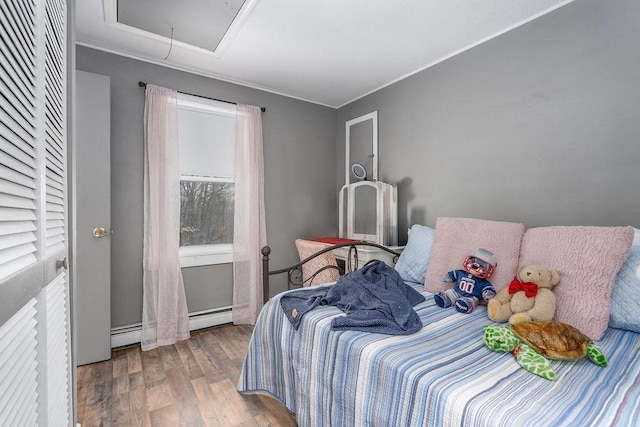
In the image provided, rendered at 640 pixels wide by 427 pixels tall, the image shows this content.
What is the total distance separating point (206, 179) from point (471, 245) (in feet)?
7.56

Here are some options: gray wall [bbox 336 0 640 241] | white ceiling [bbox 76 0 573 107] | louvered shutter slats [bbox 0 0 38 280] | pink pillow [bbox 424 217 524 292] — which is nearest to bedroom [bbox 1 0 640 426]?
gray wall [bbox 336 0 640 241]

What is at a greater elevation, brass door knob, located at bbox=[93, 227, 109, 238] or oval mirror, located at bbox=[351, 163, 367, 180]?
oval mirror, located at bbox=[351, 163, 367, 180]

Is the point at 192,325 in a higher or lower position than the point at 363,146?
lower

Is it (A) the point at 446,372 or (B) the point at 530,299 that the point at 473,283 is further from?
(A) the point at 446,372

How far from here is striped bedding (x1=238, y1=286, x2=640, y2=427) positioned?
803mm

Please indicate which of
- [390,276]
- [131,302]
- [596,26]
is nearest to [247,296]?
[131,302]

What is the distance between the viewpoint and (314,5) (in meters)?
1.82

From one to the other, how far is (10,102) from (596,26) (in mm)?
2587

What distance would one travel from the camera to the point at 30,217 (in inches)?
27.8

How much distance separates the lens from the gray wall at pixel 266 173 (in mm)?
2408

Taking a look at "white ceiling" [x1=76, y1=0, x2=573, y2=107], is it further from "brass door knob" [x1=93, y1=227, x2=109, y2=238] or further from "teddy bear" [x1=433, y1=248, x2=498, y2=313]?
"teddy bear" [x1=433, y1=248, x2=498, y2=313]

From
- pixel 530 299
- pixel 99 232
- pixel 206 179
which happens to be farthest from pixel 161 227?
pixel 530 299

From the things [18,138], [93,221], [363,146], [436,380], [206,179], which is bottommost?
[436,380]

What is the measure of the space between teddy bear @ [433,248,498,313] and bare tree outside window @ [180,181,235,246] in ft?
6.78
